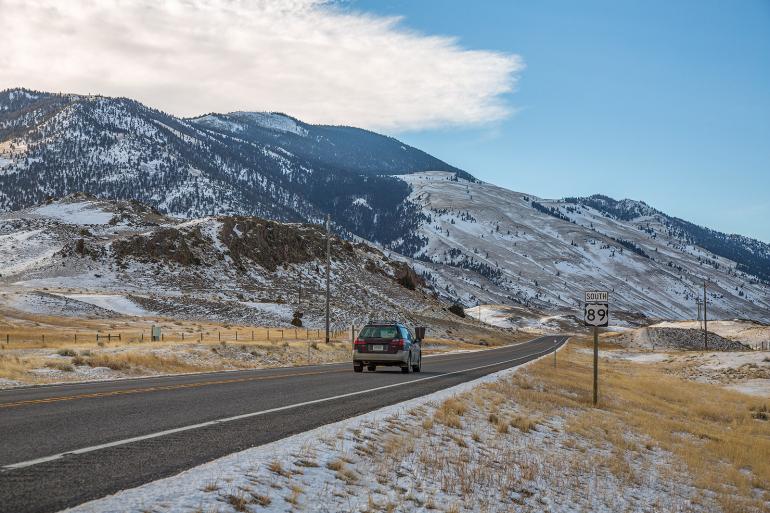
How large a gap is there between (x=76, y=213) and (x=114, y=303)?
8389cm

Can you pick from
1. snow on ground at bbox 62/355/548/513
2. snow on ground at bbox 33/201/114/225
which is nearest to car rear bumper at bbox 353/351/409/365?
snow on ground at bbox 62/355/548/513

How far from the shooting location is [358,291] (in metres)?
118

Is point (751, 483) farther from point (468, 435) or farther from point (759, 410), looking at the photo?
point (759, 410)

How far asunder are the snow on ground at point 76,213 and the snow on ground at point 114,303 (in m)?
65.4

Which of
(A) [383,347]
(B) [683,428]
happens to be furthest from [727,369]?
(A) [383,347]

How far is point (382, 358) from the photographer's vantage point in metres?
25.5

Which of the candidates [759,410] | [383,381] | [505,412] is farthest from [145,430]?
[759,410]

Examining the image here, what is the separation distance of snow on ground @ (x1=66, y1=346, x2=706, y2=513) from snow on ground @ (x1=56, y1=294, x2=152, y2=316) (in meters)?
76.9

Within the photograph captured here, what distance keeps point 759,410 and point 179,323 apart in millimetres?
→ 60373

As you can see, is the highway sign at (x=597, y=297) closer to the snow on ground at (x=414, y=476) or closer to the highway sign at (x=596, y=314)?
the highway sign at (x=596, y=314)

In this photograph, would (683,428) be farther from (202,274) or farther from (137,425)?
(202,274)

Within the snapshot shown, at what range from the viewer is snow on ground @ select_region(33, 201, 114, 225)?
149125 mm

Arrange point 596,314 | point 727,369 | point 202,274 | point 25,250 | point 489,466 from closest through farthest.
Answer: point 489,466 → point 596,314 → point 727,369 → point 202,274 → point 25,250

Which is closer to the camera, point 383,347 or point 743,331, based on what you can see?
point 383,347
